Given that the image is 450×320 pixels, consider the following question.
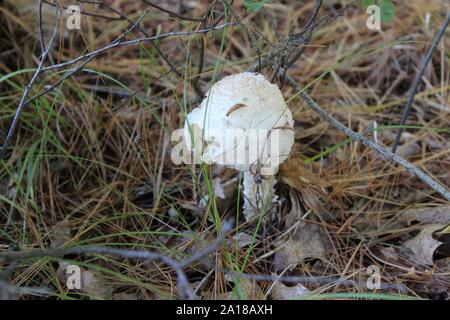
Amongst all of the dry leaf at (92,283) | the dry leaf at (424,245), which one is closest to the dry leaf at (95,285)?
the dry leaf at (92,283)

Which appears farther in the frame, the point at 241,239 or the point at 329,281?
the point at 241,239

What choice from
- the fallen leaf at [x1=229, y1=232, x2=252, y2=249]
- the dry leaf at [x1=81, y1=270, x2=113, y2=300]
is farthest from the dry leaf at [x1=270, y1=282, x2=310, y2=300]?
the dry leaf at [x1=81, y1=270, x2=113, y2=300]

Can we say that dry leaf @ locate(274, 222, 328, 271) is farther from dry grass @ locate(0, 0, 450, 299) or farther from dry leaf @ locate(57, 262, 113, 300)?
dry leaf @ locate(57, 262, 113, 300)

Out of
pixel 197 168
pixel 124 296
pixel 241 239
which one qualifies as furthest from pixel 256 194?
pixel 124 296

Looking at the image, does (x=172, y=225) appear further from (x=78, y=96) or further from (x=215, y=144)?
(x=78, y=96)

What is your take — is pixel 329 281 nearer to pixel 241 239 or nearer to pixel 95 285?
pixel 241 239

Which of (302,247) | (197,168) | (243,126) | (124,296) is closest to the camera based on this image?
(243,126)

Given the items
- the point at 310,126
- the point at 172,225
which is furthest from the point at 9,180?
the point at 310,126
